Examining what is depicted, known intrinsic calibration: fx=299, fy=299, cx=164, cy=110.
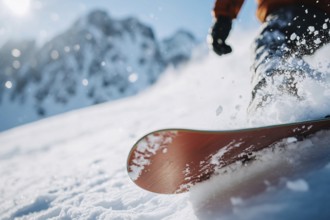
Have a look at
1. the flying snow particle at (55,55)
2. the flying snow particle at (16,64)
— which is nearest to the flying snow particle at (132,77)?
the flying snow particle at (55,55)

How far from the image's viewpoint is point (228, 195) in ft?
5.48

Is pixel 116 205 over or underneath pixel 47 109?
Answer: underneath

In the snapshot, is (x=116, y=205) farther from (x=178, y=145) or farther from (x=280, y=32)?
(x=280, y=32)

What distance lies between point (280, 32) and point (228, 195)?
1.29m

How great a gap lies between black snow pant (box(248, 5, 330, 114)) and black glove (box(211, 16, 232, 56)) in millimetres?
447

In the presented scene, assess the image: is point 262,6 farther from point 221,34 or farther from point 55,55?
point 55,55

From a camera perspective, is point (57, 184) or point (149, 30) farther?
point (149, 30)

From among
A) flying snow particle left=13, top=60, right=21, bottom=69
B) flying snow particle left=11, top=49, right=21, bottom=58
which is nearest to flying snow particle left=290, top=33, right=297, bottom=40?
flying snow particle left=13, top=60, right=21, bottom=69

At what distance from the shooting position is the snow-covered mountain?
9794 cm

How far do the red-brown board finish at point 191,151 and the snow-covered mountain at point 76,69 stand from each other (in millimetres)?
95662

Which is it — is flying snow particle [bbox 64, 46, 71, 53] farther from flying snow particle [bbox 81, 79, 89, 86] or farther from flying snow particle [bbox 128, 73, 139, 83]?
flying snow particle [bbox 128, 73, 139, 83]

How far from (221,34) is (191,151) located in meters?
1.55

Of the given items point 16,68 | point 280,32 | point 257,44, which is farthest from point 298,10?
point 16,68

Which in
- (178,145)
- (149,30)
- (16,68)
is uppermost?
(149,30)
